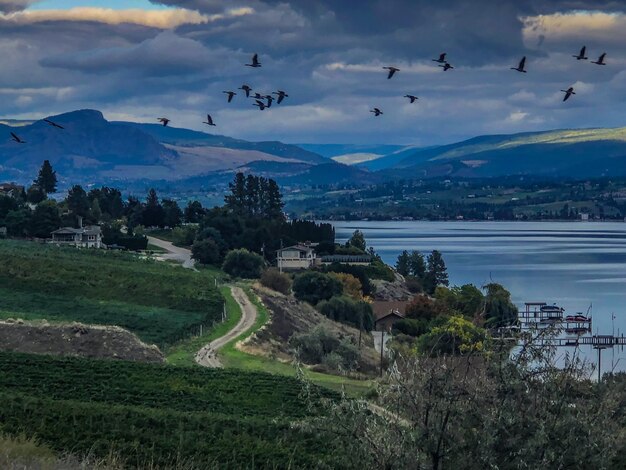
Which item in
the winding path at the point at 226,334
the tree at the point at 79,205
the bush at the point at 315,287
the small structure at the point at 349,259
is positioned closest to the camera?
the winding path at the point at 226,334

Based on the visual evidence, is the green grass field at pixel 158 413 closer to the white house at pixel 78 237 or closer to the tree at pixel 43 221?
the white house at pixel 78 237

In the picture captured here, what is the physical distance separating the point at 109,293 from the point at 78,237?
31187 millimetres

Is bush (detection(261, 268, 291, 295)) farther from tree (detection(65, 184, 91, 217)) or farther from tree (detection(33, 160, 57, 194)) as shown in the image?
tree (detection(33, 160, 57, 194))

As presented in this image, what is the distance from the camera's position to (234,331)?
2093 inches

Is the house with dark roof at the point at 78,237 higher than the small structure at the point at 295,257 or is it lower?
higher

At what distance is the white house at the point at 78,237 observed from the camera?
93625mm

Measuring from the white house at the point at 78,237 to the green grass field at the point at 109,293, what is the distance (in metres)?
14.5

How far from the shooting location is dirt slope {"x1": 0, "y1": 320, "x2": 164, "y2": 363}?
4041 centimetres

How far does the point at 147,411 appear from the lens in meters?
26.8

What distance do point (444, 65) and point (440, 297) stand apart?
5285cm

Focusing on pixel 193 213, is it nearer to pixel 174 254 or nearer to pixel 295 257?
pixel 174 254

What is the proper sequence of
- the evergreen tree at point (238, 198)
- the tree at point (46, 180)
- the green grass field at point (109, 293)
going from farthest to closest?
the evergreen tree at point (238, 198)
the tree at point (46, 180)
the green grass field at point (109, 293)

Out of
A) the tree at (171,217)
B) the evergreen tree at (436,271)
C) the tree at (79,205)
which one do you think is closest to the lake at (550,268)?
the evergreen tree at (436,271)

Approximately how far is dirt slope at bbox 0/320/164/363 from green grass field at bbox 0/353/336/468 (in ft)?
15.6
